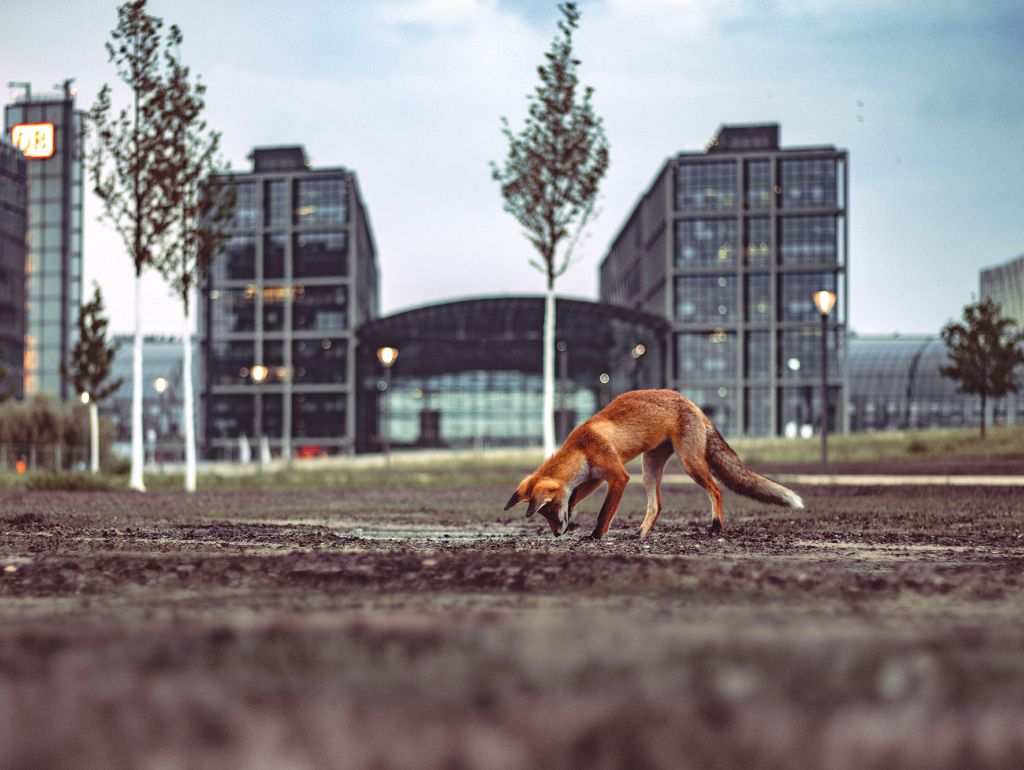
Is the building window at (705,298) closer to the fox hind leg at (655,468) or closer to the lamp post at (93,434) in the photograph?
the lamp post at (93,434)

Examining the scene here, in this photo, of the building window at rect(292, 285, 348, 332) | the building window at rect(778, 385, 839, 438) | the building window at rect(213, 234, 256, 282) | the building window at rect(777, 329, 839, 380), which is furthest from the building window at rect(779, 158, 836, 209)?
the building window at rect(213, 234, 256, 282)

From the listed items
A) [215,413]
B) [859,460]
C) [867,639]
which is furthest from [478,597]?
[215,413]

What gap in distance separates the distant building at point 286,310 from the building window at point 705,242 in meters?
29.1

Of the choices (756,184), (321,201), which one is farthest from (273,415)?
(756,184)

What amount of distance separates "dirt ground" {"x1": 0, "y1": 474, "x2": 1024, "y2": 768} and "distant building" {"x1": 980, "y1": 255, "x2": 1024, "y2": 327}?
5397 inches

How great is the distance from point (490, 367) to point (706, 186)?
2829 centimetres

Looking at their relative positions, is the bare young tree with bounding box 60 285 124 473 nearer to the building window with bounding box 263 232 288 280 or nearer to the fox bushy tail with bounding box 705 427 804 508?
the fox bushy tail with bounding box 705 427 804 508

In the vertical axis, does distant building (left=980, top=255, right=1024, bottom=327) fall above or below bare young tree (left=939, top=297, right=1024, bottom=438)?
above

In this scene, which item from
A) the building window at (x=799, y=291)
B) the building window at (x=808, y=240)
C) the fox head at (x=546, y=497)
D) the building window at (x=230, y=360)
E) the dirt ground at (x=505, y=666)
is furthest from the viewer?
the building window at (x=230, y=360)

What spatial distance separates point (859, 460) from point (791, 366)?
4805 centimetres

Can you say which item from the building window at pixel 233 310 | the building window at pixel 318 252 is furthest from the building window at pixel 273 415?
the building window at pixel 318 252

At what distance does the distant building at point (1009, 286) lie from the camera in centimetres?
13288

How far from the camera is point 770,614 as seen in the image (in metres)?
3.76

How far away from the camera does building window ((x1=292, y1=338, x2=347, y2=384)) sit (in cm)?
9444
